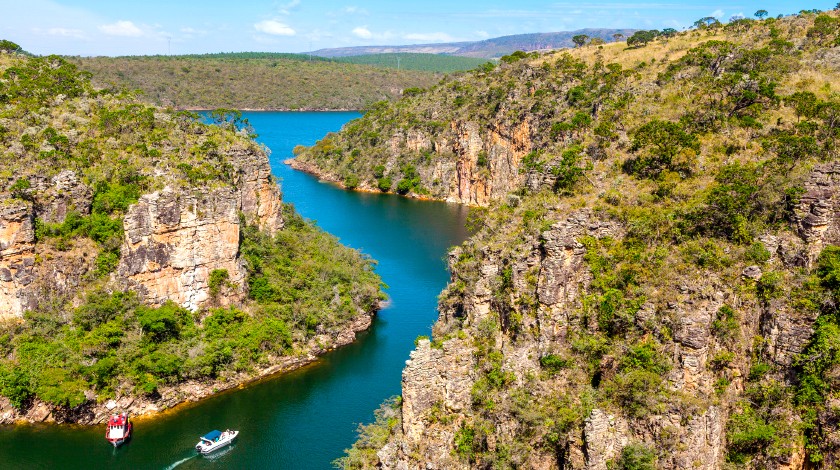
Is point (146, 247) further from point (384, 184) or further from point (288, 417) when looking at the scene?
point (384, 184)

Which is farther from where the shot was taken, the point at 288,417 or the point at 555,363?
the point at 288,417

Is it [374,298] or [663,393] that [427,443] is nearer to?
[663,393]

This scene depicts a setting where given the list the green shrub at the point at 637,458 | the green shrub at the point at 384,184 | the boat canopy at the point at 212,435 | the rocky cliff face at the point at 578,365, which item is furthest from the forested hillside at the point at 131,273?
the green shrub at the point at 384,184

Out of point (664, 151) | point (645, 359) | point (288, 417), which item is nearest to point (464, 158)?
point (288, 417)

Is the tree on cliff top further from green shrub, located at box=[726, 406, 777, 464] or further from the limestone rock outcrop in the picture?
green shrub, located at box=[726, 406, 777, 464]

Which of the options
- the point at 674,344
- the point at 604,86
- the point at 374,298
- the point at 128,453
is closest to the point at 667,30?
the point at 604,86
